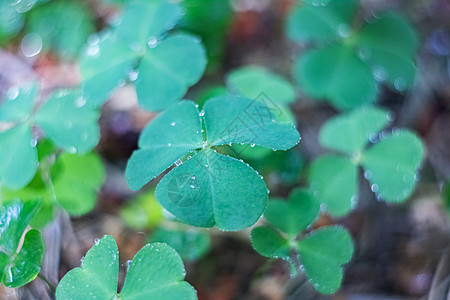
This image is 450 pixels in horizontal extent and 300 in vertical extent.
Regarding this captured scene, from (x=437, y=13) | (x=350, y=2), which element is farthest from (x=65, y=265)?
(x=437, y=13)

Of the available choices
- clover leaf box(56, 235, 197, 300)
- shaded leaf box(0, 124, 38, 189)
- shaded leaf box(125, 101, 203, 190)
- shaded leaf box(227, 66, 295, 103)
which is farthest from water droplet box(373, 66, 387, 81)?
shaded leaf box(0, 124, 38, 189)

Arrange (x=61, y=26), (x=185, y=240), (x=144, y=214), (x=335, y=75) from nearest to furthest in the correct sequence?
1. (x=185, y=240)
2. (x=144, y=214)
3. (x=335, y=75)
4. (x=61, y=26)

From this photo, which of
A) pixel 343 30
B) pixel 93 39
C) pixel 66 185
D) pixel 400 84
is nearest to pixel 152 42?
pixel 93 39

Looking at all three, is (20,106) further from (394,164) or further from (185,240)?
(394,164)

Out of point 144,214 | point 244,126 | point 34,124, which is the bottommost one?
point 144,214

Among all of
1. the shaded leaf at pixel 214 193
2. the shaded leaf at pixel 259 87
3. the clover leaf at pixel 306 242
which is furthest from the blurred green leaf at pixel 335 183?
the shaded leaf at pixel 214 193

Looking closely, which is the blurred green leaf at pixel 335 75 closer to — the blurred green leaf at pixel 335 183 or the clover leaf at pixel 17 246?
the blurred green leaf at pixel 335 183

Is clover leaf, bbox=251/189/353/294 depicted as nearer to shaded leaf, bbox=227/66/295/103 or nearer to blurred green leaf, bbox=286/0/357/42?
shaded leaf, bbox=227/66/295/103
